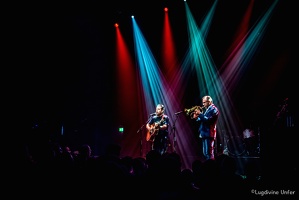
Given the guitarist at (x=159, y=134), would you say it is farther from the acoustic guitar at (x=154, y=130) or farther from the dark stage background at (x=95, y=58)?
the dark stage background at (x=95, y=58)

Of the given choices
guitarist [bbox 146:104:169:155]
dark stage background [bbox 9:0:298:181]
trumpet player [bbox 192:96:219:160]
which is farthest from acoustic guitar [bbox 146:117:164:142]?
dark stage background [bbox 9:0:298:181]

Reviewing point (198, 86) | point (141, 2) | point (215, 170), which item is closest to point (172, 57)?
point (198, 86)

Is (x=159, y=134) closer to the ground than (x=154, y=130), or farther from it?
closer to the ground

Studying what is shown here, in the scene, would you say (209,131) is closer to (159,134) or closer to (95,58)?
(159,134)

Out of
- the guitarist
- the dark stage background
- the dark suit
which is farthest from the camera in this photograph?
the dark stage background

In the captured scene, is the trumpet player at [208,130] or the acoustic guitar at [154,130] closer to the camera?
the trumpet player at [208,130]

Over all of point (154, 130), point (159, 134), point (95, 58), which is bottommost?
point (159, 134)

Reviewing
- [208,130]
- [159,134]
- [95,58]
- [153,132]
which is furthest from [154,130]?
[95,58]

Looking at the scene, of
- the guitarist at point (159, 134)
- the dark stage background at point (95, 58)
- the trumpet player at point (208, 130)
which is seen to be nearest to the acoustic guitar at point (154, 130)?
the guitarist at point (159, 134)

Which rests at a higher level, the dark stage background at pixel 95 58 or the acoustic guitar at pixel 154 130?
the dark stage background at pixel 95 58

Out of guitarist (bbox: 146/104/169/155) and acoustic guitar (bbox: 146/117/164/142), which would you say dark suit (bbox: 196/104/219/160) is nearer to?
guitarist (bbox: 146/104/169/155)

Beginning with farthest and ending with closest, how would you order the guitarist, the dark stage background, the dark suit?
the dark stage background < the guitarist < the dark suit

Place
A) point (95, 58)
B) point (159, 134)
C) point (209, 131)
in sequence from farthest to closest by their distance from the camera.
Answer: point (95, 58) < point (159, 134) < point (209, 131)

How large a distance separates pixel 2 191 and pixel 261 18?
37.8 feet
